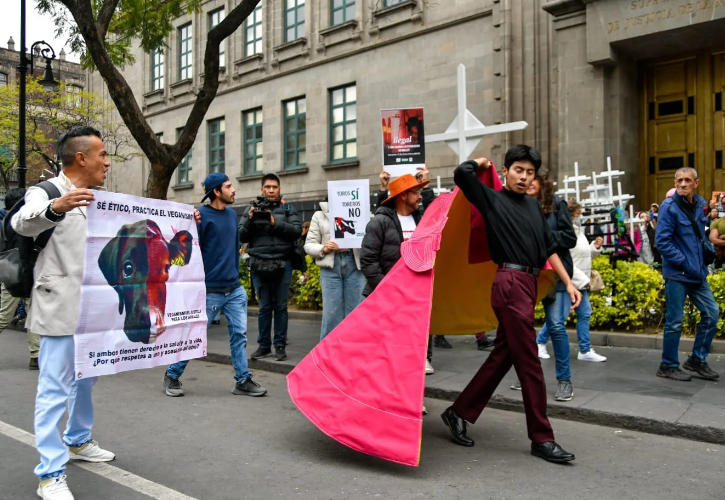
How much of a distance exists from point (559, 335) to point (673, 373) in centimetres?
154

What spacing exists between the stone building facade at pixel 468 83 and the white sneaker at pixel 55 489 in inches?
462

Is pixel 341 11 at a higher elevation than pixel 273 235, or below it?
higher

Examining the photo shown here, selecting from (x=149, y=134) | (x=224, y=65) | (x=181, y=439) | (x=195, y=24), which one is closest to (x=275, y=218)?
(x=181, y=439)

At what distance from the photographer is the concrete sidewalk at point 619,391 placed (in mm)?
5184

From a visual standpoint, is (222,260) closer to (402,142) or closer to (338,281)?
(338,281)

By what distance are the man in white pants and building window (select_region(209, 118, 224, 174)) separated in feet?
66.0

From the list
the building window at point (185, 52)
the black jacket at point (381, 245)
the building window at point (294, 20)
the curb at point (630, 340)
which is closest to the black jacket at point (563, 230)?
the black jacket at point (381, 245)

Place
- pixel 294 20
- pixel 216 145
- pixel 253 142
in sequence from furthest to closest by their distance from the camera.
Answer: pixel 216 145
pixel 253 142
pixel 294 20

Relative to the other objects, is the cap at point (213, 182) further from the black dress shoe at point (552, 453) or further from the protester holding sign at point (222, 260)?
the black dress shoe at point (552, 453)

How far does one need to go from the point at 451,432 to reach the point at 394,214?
2172mm

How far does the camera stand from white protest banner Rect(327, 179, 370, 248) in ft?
24.9

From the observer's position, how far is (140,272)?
442cm

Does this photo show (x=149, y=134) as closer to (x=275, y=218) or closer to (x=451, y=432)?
(x=275, y=218)

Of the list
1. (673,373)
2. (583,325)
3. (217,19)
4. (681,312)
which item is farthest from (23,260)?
(217,19)
